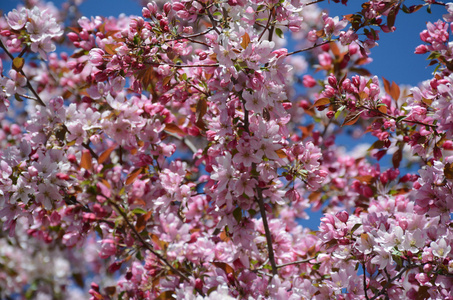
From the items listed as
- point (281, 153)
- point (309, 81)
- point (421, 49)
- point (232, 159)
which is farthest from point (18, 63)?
point (421, 49)

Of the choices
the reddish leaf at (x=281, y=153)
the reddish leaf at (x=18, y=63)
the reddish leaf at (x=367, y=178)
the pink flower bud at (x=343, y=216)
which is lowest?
the pink flower bud at (x=343, y=216)

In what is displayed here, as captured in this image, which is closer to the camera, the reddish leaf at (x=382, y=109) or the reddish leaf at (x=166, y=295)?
the reddish leaf at (x=382, y=109)

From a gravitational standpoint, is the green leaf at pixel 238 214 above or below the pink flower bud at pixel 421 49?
below

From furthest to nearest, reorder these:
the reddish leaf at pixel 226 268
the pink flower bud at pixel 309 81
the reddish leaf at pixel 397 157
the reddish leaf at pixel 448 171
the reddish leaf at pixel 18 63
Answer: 1. the pink flower bud at pixel 309 81
2. the reddish leaf at pixel 397 157
3. the reddish leaf at pixel 18 63
4. the reddish leaf at pixel 226 268
5. the reddish leaf at pixel 448 171

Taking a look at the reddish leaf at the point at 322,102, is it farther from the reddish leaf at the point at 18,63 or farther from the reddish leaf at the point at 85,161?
the reddish leaf at the point at 18,63

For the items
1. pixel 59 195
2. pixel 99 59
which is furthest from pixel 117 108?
pixel 59 195

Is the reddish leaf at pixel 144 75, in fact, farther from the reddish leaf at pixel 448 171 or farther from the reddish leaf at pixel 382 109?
the reddish leaf at pixel 448 171

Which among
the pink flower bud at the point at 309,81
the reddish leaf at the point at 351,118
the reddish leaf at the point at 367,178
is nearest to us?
the reddish leaf at the point at 351,118

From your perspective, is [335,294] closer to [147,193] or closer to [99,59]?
[147,193]

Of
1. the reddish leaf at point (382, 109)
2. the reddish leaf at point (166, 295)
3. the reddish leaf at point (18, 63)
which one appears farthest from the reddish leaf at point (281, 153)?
the reddish leaf at point (18, 63)

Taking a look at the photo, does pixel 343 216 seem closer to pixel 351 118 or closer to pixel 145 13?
pixel 351 118

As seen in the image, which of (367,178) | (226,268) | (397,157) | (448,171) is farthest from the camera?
(367,178)

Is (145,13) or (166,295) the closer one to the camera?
(145,13)

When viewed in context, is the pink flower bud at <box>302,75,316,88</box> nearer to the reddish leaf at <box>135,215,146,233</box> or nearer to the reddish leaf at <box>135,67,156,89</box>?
the reddish leaf at <box>135,67,156,89</box>
